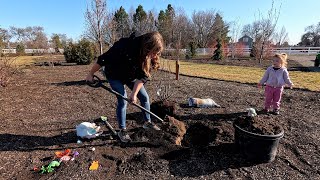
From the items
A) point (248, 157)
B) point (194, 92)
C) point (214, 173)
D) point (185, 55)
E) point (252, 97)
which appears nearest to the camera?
point (214, 173)

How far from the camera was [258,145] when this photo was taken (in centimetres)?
295

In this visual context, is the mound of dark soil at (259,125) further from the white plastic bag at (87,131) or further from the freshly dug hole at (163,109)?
the white plastic bag at (87,131)

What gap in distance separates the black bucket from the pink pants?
2189 mm

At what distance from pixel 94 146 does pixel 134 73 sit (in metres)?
1.17

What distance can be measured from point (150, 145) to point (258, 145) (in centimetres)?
140

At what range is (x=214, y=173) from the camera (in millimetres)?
2850

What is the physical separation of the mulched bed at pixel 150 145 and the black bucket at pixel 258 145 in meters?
0.09

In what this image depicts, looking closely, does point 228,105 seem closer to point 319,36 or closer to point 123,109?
point 123,109

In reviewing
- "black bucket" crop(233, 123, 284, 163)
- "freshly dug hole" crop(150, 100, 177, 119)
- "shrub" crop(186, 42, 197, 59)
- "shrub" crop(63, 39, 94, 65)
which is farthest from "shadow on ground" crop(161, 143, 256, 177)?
"shrub" crop(186, 42, 197, 59)

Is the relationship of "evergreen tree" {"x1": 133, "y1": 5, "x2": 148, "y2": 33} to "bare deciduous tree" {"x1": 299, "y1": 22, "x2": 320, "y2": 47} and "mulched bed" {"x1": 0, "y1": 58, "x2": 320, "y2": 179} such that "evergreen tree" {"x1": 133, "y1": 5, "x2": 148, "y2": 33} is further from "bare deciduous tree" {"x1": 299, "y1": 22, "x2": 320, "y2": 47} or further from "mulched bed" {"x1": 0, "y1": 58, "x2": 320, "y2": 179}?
"bare deciduous tree" {"x1": 299, "y1": 22, "x2": 320, "y2": 47}

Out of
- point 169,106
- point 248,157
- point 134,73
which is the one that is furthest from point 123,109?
point 248,157

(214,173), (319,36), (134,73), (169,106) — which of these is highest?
(319,36)

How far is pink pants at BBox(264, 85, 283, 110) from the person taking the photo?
5.04m

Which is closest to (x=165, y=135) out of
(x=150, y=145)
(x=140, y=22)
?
(x=150, y=145)
